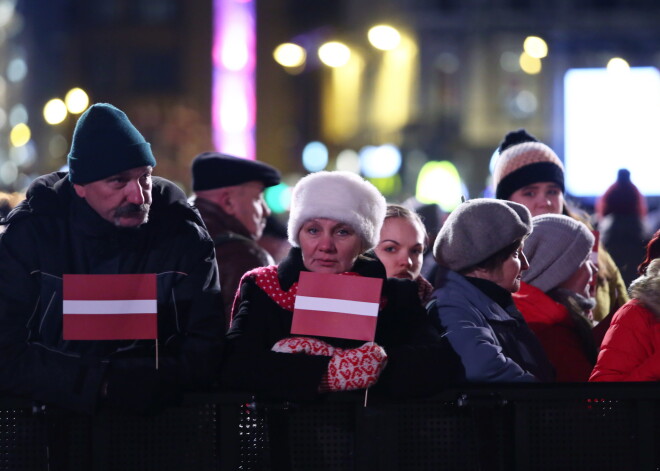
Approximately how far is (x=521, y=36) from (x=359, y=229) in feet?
192

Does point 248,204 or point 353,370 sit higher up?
point 248,204

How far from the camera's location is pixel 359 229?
4.68 m

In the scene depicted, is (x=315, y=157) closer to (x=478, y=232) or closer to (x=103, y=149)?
(x=478, y=232)

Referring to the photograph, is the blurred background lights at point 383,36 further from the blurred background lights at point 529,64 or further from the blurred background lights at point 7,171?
the blurred background lights at point 7,171

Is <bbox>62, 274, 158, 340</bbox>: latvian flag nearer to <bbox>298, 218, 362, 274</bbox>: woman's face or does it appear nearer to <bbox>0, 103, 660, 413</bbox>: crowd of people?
<bbox>0, 103, 660, 413</bbox>: crowd of people

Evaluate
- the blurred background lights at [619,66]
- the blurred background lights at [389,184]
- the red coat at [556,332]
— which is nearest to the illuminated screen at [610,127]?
Answer: the blurred background lights at [619,66]

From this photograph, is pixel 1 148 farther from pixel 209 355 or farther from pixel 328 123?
pixel 209 355

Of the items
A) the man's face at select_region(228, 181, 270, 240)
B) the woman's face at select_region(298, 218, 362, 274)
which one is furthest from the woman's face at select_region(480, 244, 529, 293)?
the man's face at select_region(228, 181, 270, 240)

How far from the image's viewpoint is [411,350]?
14.2ft

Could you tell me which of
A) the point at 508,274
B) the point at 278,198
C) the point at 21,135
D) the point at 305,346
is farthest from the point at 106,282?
the point at 21,135

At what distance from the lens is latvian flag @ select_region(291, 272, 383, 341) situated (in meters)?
4.23

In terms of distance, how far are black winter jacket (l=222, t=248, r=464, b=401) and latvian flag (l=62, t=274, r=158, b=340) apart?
329 mm

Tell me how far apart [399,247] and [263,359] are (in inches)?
77.2

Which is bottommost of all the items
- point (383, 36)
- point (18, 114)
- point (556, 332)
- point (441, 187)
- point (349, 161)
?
point (349, 161)
